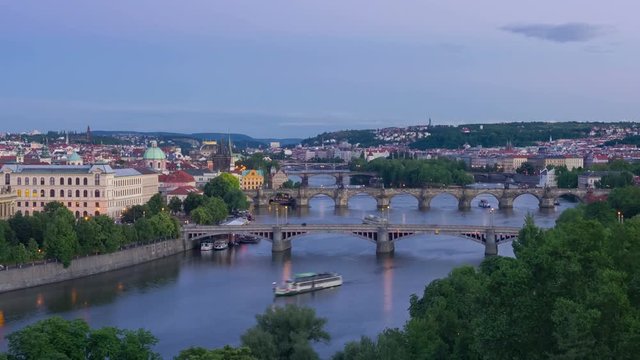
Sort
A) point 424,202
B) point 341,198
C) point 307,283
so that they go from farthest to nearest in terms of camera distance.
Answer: point 341,198, point 424,202, point 307,283

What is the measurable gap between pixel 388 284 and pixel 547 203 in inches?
892

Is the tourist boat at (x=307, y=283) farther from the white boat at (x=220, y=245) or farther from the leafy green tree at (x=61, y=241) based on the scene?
the white boat at (x=220, y=245)

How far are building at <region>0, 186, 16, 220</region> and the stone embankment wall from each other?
5.05 meters

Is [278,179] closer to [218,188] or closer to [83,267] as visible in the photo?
[218,188]

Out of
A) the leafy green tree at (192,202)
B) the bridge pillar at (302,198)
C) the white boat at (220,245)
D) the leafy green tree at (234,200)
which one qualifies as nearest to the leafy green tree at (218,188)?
the leafy green tree at (234,200)

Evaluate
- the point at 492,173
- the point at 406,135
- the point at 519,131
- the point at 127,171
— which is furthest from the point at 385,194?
the point at 406,135

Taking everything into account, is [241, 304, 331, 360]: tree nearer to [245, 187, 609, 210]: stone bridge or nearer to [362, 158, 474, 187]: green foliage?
[245, 187, 609, 210]: stone bridge

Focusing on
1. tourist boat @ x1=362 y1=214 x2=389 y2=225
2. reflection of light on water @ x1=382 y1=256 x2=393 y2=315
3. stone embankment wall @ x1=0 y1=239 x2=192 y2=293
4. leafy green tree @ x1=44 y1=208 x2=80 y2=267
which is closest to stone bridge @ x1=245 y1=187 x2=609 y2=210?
tourist boat @ x1=362 y1=214 x2=389 y2=225

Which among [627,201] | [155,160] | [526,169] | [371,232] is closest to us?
[371,232]

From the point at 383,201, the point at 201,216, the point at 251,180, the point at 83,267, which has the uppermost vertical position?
the point at 201,216

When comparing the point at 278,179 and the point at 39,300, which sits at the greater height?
the point at 278,179

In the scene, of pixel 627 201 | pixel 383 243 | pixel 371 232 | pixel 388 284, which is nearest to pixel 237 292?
pixel 388 284

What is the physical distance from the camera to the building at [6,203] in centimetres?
2869

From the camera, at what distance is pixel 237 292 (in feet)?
67.5
